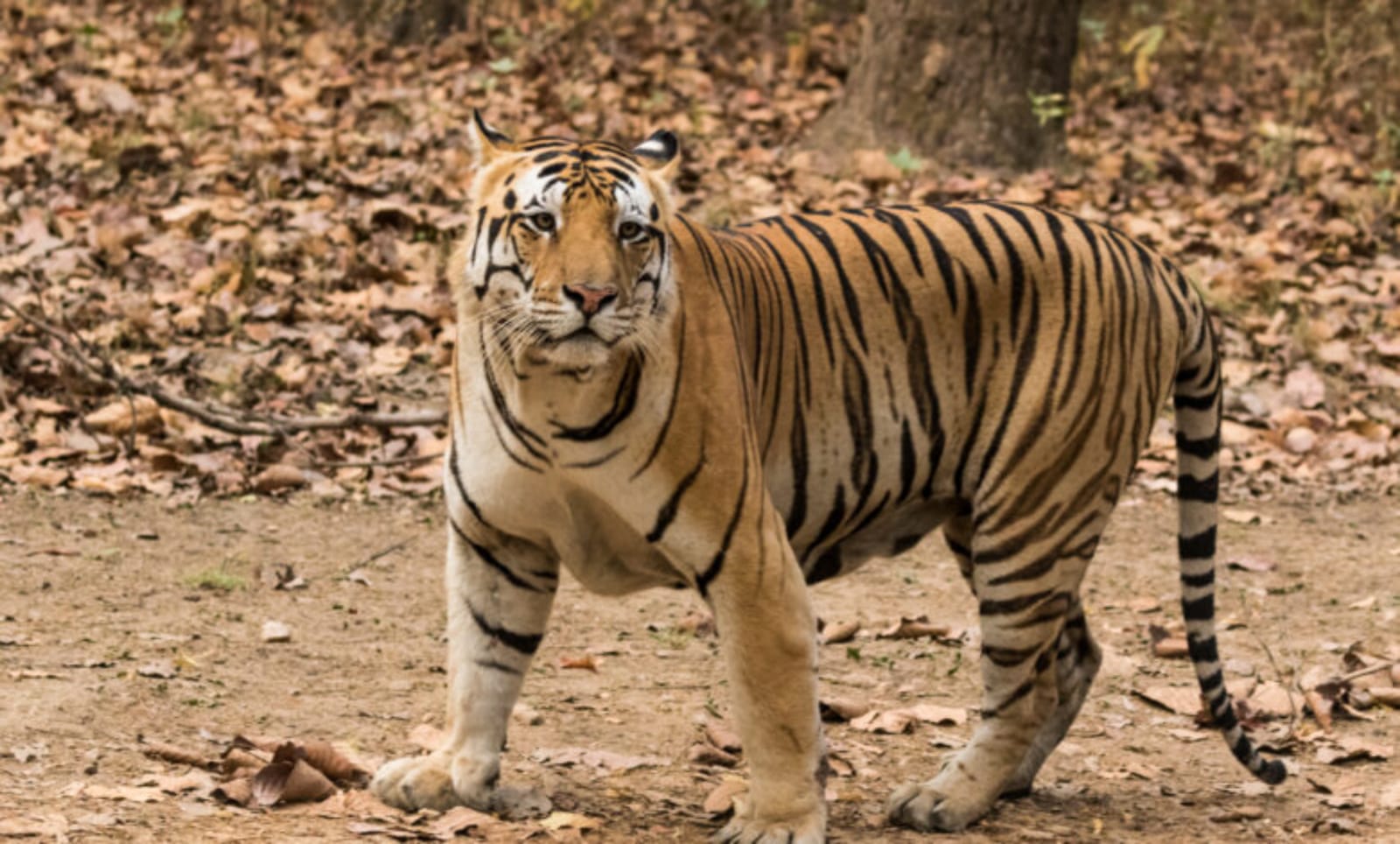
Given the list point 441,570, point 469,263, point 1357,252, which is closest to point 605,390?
point 469,263

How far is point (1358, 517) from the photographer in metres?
7.03

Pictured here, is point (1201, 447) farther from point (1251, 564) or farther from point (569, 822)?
point (1251, 564)

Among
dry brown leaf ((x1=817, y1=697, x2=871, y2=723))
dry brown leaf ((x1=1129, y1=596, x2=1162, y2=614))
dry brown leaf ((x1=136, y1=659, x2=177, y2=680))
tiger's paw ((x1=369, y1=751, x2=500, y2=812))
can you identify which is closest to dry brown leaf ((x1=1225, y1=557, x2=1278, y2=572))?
dry brown leaf ((x1=1129, y1=596, x2=1162, y2=614))

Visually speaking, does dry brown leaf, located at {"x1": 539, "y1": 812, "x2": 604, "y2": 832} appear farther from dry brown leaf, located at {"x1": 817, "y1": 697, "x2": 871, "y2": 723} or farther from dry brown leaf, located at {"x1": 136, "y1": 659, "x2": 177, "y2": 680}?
dry brown leaf, located at {"x1": 136, "y1": 659, "x2": 177, "y2": 680}

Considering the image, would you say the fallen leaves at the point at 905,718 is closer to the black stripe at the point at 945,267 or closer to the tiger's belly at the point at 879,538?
the tiger's belly at the point at 879,538

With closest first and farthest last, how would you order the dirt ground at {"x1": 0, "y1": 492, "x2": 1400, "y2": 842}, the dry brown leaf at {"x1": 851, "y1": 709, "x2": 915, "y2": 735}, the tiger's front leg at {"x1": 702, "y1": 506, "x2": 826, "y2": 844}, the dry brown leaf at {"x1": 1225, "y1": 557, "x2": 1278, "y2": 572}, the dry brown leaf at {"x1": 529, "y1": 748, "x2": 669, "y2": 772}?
the tiger's front leg at {"x1": 702, "y1": 506, "x2": 826, "y2": 844}, the dirt ground at {"x1": 0, "y1": 492, "x2": 1400, "y2": 842}, the dry brown leaf at {"x1": 529, "y1": 748, "x2": 669, "y2": 772}, the dry brown leaf at {"x1": 851, "y1": 709, "x2": 915, "y2": 735}, the dry brown leaf at {"x1": 1225, "y1": 557, "x2": 1278, "y2": 572}

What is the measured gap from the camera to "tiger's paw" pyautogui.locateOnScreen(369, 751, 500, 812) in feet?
12.8

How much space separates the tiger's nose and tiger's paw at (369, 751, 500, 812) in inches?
45.1

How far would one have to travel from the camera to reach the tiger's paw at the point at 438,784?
3.90 m

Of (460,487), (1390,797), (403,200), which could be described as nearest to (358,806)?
(460,487)

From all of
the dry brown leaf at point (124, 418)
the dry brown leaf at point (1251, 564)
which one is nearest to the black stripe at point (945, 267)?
the dry brown leaf at point (1251, 564)

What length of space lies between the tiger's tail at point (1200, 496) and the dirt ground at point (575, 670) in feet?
1.25

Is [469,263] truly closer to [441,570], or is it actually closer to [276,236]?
[441,570]

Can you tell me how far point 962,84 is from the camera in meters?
9.96
